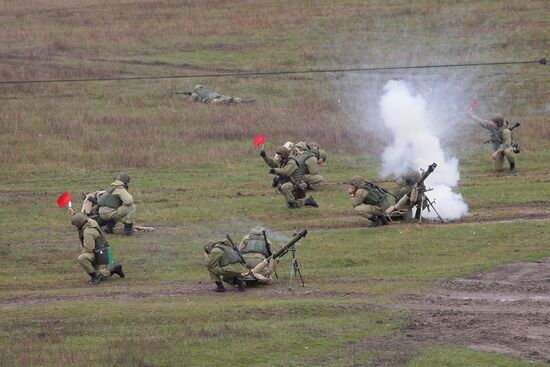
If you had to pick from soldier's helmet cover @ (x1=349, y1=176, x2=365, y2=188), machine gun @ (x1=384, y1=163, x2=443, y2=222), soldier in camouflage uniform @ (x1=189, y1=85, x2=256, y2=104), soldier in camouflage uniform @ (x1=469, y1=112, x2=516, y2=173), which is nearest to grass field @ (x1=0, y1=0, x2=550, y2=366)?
machine gun @ (x1=384, y1=163, x2=443, y2=222)

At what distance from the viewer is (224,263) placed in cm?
2836

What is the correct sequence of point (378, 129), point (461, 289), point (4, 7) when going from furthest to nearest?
point (4, 7) < point (378, 129) < point (461, 289)

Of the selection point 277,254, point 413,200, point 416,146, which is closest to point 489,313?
point 277,254

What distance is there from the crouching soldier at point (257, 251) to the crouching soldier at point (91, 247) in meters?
3.60

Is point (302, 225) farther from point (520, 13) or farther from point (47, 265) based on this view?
point (520, 13)

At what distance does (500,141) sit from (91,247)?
19067 millimetres

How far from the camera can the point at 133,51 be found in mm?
69500

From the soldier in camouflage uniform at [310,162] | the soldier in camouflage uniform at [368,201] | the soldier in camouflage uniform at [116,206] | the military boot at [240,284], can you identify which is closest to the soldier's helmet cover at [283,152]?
the soldier in camouflage uniform at [310,162]

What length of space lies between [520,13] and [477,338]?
49.2m

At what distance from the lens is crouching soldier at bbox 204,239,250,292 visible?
28.4 meters

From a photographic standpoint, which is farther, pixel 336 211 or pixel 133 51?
pixel 133 51

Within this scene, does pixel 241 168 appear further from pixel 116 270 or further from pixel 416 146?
pixel 116 270

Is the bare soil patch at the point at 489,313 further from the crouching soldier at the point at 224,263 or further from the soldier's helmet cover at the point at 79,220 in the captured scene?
the soldier's helmet cover at the point at 79,220

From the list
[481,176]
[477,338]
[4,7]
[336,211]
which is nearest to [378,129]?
[481,176]
